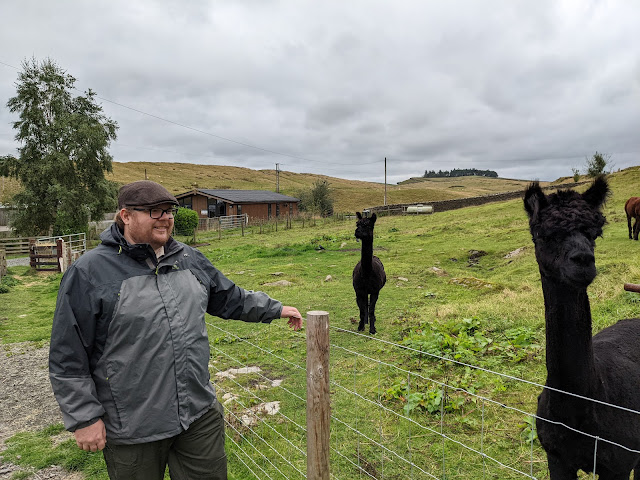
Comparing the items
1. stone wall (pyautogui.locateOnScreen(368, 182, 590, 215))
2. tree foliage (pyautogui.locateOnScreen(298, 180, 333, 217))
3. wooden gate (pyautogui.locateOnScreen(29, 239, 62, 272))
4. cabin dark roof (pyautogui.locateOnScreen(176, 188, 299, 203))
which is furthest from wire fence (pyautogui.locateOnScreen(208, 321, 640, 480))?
tree foliage (pyautogui.locateOnScreen(298, 180, 333, 217))

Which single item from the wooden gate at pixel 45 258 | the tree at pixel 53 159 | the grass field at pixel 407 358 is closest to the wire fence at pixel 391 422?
the grass field at pixel 407 358

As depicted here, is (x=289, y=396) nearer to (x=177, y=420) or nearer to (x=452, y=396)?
(x=452, y=396)

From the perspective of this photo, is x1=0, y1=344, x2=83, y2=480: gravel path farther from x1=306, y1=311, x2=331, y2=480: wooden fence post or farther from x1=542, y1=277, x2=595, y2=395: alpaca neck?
x1=542, y1=277, x2=595, y2=395: alpaca neck

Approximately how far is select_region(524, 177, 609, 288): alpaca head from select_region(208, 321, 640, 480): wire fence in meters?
0.99

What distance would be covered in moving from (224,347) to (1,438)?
323cm

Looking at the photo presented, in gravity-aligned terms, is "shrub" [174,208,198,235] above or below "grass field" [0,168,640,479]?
above

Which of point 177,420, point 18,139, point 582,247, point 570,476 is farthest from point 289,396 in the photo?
point 18,139

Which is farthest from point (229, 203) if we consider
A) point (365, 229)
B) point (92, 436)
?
point (92, 436)

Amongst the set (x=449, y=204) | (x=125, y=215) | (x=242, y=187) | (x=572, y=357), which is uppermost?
(x=242, y=187)

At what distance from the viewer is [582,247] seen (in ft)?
7.18

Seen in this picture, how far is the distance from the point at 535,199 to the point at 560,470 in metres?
1.77

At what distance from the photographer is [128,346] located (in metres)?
2.21

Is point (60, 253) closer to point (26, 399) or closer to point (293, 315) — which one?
Result: point (26, 399)

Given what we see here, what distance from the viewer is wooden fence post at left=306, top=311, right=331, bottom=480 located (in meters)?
2.51
